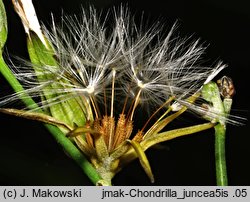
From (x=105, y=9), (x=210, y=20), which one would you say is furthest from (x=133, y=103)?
(x=210, y=20)

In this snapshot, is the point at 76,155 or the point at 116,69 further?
the point at 116,69

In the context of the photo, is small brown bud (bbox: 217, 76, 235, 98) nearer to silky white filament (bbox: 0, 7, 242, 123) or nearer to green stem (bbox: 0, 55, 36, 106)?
silky white filament (bbox: 0, 7, 242, 123)

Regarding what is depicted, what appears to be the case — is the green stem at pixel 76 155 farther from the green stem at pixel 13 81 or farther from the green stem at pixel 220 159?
the green stem at pixel 220 159

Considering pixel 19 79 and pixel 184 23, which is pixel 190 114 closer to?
pixel 19 79

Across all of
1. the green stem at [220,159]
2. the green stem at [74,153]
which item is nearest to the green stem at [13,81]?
the green stem at [74,153]

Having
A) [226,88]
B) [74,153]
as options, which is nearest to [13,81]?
[74,153]

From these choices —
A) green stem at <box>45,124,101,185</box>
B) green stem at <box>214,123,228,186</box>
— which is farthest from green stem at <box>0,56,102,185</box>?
green stem at <box>214,123,228,186</box>

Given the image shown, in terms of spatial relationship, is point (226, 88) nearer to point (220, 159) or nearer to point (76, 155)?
point (220, 159)

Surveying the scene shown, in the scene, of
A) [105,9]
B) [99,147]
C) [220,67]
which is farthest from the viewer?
[105,9]
